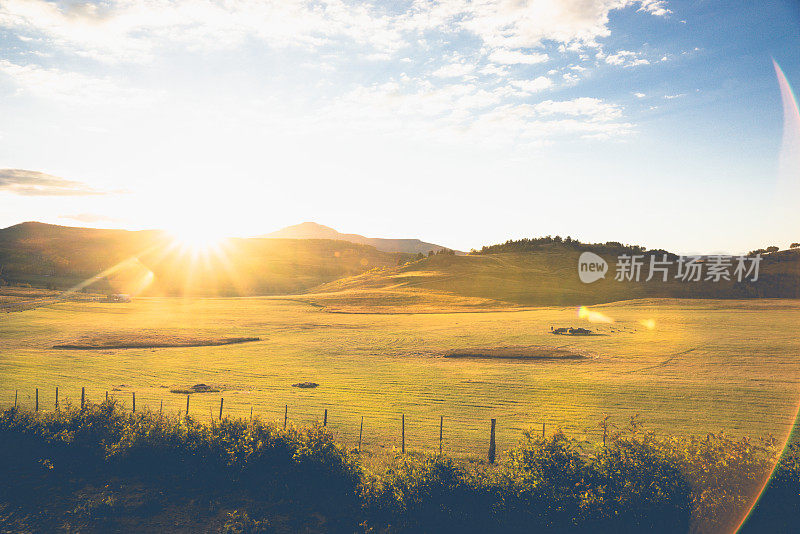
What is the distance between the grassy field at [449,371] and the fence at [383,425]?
16 cm

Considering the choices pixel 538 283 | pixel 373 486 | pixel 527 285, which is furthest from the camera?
pixel 538 283

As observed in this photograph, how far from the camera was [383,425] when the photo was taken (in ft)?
88.0

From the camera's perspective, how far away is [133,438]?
68.4ft

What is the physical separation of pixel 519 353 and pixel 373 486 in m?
34.4

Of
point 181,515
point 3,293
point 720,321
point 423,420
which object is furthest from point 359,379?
point 3,293

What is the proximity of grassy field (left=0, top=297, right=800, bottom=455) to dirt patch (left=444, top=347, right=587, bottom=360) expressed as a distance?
1.06 metres

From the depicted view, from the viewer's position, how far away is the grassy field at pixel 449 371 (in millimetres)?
27875

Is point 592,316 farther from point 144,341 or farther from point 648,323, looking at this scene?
point 144,341

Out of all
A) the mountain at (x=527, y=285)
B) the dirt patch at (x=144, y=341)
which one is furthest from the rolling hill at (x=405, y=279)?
the dirt patch at (x=144, y=341)

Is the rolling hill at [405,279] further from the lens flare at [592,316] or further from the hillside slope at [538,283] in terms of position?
the lens flare at [592,316]

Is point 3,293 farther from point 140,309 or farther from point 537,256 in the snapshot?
point 537,256

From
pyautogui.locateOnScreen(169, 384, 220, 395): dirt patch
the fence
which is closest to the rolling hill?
pyautogui.locateOnScreen(169, 384, 220, 395): dirt patch

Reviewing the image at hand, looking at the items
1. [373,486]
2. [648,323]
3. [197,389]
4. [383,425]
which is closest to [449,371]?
[383,425]

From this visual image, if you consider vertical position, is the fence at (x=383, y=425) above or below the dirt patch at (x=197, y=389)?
above
